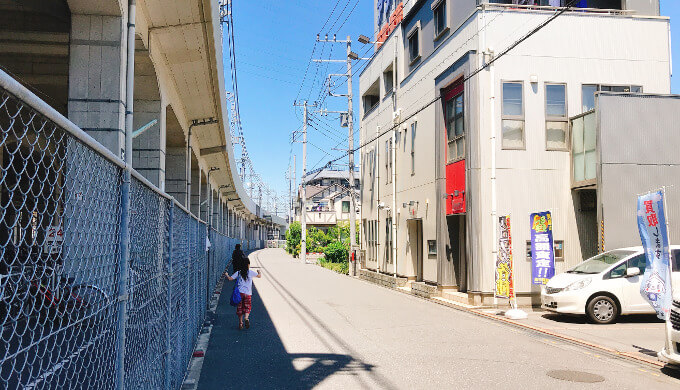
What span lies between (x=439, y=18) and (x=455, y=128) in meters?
4.45

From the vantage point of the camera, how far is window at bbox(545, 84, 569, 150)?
1634 cm

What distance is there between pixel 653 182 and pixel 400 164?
34.3ft

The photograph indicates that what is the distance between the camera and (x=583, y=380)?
779 centimetres

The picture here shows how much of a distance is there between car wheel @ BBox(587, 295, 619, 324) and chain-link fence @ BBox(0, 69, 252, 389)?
9399 millimetres

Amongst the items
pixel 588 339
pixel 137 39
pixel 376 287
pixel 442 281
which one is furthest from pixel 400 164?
pixel 137 39

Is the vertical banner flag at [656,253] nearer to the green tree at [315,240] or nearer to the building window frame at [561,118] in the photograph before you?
the building window frame at [561,118]

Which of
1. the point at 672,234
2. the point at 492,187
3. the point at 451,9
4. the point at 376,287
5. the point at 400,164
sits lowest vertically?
the point at 376,287

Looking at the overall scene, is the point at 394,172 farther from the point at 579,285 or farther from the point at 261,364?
the point at 261,364

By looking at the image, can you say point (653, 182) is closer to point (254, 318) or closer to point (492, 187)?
point (492, 187)

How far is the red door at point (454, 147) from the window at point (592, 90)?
341 cm

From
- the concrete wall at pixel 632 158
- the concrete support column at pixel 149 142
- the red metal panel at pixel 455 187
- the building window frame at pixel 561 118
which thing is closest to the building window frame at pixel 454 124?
the red metal panel at pixel 455 187

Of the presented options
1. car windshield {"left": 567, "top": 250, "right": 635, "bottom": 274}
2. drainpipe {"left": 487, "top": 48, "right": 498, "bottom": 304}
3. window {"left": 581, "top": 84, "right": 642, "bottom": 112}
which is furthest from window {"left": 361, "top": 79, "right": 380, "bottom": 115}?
car windshield {"left": 567, "top": 250, "right": 635, "bottom": 274}

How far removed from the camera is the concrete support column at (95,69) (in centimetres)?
808

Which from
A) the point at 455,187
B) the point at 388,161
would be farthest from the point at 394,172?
the point at 455,187
